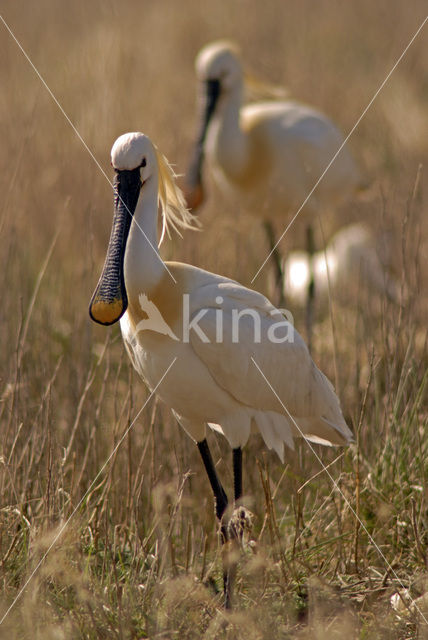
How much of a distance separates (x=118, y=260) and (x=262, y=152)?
377 cm

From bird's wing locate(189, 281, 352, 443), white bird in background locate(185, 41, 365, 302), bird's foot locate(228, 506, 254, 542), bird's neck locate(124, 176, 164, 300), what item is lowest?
bird's foot locate(228, 506, 254, 542)

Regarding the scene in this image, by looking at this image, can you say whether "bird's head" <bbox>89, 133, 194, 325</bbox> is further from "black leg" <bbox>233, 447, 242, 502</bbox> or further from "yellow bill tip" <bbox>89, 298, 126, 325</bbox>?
"black leg" <bbox>233, 447, 242, 502</bbox>

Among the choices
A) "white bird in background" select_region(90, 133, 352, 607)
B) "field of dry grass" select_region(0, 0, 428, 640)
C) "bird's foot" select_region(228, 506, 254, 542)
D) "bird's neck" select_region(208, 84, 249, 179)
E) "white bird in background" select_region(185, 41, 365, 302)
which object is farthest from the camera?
"bird's neck" select_region(208, 84, 249, 179)

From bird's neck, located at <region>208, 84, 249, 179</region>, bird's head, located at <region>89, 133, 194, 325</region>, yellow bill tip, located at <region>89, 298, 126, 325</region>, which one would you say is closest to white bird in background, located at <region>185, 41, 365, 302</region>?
bird's neck, located at <region>208, 84, 249, 179</region>

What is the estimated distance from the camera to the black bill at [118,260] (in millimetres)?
3230

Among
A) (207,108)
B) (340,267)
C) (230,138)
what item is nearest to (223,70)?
(207,108)

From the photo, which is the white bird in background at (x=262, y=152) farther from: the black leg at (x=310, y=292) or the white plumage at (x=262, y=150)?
the black leg at (x=310, y=292)

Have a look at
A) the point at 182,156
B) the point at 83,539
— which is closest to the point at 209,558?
the point at 83,539

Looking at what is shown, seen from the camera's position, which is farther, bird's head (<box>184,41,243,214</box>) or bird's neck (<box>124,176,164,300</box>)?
bird's head (<box>184,41,243,214</box>)

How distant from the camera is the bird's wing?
3.19 m

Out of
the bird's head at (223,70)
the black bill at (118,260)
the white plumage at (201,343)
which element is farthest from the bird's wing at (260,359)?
the bird's head at (223,70)

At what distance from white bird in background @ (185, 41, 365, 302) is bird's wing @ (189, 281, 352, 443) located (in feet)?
10.6

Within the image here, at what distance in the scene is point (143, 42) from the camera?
37.6 feet

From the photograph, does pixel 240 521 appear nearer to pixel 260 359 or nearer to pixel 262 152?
pixel 260 359
